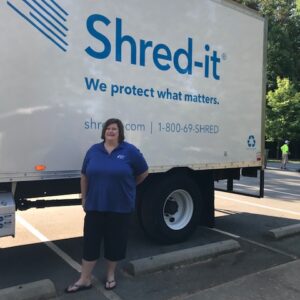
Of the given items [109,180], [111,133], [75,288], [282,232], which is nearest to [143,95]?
[111,133]

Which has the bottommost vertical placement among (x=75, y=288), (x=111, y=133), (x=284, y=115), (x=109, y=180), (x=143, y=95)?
(x=75, y=288)

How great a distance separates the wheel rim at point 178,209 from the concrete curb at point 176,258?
2.47 feet

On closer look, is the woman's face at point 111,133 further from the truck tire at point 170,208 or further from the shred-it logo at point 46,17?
the truck tire at point 170,208

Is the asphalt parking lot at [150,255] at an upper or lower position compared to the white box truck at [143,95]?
lower

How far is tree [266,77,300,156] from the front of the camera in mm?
33031

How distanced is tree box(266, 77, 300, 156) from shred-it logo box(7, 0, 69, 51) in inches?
1172

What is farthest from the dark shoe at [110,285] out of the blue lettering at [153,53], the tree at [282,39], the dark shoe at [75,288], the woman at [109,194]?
the tree at [282,39]

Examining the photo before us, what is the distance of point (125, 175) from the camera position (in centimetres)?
448

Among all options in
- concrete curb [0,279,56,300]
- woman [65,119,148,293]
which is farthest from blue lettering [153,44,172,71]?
concrete curb [0,279,56,300]

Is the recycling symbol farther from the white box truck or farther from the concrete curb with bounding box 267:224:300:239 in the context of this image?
the concrete curb with bounding box 267:224:300:239

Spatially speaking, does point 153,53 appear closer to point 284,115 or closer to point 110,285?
point 110,285

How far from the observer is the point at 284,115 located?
110 feet

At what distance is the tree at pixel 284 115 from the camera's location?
33.0m

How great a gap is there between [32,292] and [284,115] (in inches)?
1240
